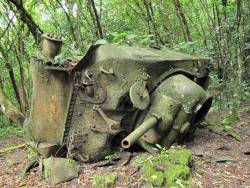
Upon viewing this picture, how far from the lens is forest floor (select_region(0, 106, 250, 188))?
5391 mm

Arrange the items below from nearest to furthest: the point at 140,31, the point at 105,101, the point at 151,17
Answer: the point at 105,101 < the point at 151,17 < the point at 140,31

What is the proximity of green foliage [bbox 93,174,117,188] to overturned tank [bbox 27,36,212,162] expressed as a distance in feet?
3.54

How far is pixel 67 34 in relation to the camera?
14.1 meters

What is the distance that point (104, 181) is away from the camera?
555cm

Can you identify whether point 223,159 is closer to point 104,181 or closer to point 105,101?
point 104,181

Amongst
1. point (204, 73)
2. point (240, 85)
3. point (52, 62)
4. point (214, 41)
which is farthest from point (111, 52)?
point (214, 41)

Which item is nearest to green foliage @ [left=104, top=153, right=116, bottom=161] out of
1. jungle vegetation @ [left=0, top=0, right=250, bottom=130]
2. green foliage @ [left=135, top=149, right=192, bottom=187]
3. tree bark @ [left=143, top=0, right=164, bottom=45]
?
green foliage @ [left=135, top=149, right=192, bottom=187]

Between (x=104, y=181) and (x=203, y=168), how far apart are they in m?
1.56

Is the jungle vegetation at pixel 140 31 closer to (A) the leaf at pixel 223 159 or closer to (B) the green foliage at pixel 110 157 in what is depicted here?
(B) the green foliage at pixel 110 157

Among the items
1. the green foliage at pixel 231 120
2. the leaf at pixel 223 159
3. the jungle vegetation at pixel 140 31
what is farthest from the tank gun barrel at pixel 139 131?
the green foliage at pixel 231 120

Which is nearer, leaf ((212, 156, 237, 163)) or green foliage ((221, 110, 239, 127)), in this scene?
leaf ((212, 156, 237, 163))

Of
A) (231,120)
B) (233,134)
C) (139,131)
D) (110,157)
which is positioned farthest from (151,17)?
(139,131)

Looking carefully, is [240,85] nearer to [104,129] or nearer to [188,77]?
[188,77]

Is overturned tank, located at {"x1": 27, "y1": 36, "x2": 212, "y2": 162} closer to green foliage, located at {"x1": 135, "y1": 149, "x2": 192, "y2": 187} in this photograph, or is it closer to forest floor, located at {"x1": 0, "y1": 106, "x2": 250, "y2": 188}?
forest floor, located at {"x1": 0, "y1": 106, "x2": 250, "y2": 188}
